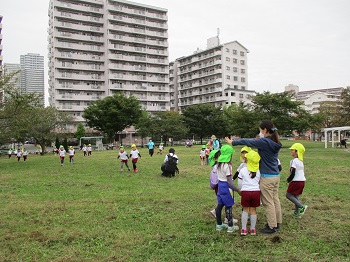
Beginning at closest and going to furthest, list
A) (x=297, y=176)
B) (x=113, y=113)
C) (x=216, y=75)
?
(x=297, y=176), (x=113, y=113), (x=216, y=75)

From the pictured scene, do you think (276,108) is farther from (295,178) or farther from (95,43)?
(95,43)

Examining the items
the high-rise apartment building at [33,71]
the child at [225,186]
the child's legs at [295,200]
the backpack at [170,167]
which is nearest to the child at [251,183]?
the child at [225,186]

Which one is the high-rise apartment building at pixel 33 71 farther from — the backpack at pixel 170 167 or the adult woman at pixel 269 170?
the adult woman at pixel 269 170

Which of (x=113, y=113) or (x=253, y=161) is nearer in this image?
(x=253, y=161)

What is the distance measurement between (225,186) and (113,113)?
45.6m

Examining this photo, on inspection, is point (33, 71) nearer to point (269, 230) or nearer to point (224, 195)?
point (224, 195)

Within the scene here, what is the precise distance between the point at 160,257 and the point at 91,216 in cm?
300

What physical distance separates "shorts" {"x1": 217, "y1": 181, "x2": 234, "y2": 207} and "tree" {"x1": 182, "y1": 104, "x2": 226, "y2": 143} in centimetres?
5054

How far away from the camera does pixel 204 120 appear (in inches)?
2228

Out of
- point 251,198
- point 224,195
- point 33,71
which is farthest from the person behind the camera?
point 33,71

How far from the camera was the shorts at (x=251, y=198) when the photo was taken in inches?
205

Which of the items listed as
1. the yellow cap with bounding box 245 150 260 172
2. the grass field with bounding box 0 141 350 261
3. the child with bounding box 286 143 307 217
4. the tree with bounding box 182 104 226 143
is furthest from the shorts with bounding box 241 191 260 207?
the tree with bounding box 182 104 226 143

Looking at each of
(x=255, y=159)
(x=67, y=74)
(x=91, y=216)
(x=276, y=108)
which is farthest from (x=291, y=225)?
(x=67, y=74)

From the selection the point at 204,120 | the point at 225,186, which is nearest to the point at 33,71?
the point at 204,120
